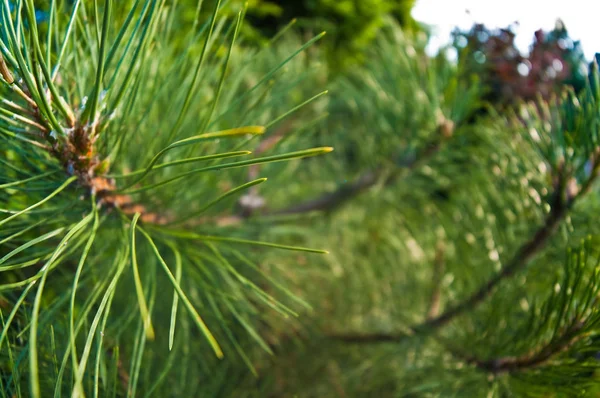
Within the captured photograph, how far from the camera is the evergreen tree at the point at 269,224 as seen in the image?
261 millimetres

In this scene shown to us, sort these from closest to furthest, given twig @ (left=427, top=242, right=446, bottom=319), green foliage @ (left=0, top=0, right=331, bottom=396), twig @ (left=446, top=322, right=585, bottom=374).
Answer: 1. green foliage @ (left=0, top=0, right=331, bottom=396)
2. twig @ (left=446, top=322, right=585, bottom=374)
3. twig @ (left=427, top=242, right=446, bottom=319)

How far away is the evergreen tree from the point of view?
0.26m

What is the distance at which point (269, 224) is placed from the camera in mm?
557

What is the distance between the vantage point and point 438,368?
0.44 m

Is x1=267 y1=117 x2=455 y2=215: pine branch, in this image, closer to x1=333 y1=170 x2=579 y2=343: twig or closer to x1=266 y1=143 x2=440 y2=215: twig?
x1=266 y1=143 x2=440 y2=215: twig

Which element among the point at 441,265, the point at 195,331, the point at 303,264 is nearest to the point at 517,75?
the point at 441,265

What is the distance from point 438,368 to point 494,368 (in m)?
0.06

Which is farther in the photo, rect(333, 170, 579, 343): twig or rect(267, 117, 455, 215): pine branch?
Result: rect(267, 117, 455, 215): pine branch

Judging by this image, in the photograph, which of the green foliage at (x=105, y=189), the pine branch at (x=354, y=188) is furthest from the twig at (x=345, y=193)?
the green foliage at (x=105, y=189)

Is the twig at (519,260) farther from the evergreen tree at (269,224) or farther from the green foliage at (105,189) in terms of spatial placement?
the green foliage at (105,189)

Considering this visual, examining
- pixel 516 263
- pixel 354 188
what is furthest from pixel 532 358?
pixel 354 188

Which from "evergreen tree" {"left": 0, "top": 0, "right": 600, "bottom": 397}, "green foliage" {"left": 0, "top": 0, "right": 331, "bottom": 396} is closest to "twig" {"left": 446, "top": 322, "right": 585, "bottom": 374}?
"evergreen tree" {"left": 0, "top": 0, "right": 600, "bottom": 397}

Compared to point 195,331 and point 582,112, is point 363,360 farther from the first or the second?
point 582,112

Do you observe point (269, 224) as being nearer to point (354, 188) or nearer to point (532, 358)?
point (354, 188)
